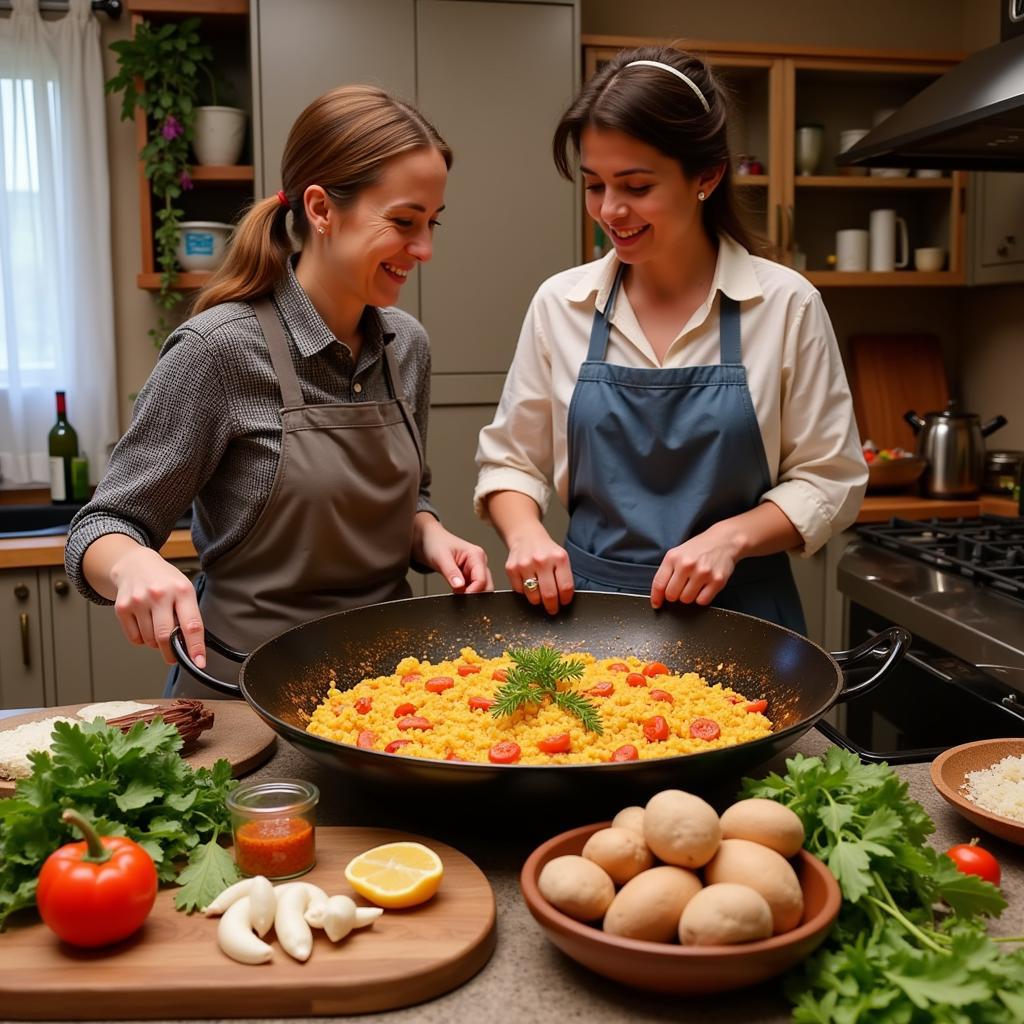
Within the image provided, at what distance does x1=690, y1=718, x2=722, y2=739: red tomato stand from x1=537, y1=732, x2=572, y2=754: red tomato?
16 centimetres

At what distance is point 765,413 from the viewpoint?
1.88 meters

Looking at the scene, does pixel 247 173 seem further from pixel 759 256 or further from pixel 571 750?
pixel 571 750

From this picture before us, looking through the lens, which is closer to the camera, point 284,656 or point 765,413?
A: point 284,656

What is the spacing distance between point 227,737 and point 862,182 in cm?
324

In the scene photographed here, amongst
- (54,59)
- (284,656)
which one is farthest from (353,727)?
(54,59)

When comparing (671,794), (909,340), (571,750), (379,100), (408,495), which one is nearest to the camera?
(671,794)

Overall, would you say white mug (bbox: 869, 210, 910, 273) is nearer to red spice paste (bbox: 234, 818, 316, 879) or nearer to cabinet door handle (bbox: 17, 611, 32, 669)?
cabinet door handle (bbox: 17, 611, 32, 669)

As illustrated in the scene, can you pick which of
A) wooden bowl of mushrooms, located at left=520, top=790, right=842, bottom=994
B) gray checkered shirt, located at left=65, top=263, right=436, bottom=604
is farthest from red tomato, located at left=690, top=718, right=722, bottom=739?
gray checkered shirt, located at left=65, top=263, right=436, bottom=604

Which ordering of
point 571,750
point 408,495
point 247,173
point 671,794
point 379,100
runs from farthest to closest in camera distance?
point 247,173 → point 408,495 → point 379,100 → point 571,750 → point 671,794

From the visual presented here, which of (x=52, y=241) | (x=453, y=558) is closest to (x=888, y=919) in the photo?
(x=453, y=558)

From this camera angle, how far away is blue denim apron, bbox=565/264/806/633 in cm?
188

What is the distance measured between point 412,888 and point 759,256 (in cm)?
139

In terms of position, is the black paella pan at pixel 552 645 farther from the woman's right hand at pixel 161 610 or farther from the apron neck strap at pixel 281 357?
the apron neck strap at pixel 281 357

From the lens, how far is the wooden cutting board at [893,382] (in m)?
4.28
